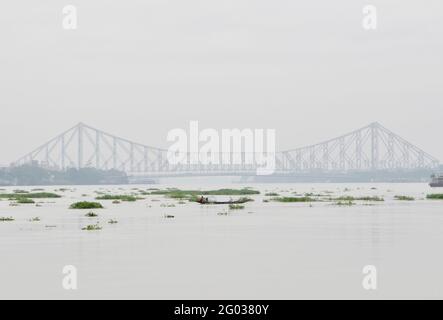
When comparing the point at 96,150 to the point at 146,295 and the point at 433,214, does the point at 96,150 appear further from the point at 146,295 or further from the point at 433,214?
the point at 146,295

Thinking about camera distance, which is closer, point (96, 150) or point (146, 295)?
point (146, 295)

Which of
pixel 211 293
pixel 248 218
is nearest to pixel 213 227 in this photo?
pixel 248 218

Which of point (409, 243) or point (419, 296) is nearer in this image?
point (419, 296)

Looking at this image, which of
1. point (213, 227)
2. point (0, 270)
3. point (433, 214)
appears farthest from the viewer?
point (433, 214)

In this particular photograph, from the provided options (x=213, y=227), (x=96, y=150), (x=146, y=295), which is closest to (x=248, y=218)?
(x=213, y=227)
